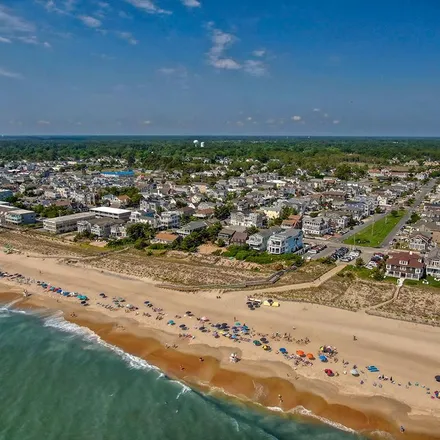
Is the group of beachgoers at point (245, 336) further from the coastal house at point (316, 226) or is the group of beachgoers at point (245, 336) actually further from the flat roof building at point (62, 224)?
the coastal house at point (316, 226)

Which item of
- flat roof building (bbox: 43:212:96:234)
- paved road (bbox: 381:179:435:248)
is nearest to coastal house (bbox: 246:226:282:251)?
paved road (bbox: 381:179:435:248)

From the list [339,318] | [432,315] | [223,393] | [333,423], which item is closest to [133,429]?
[223,393]

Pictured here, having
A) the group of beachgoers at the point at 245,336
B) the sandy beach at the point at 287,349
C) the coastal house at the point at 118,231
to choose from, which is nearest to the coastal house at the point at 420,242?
the sandy beach at the point at 287,349

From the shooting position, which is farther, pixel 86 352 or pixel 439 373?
pixel 86 352

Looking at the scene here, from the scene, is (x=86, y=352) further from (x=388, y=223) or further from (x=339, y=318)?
(x=388, y=223)

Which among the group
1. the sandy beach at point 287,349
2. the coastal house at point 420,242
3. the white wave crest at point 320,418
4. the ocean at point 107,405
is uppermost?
the coastal house at point 420,242

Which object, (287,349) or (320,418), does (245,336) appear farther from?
(320,418)

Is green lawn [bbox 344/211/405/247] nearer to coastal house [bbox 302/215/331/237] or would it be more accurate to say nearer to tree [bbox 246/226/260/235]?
coastal house [bbox 302/215/331/237]
